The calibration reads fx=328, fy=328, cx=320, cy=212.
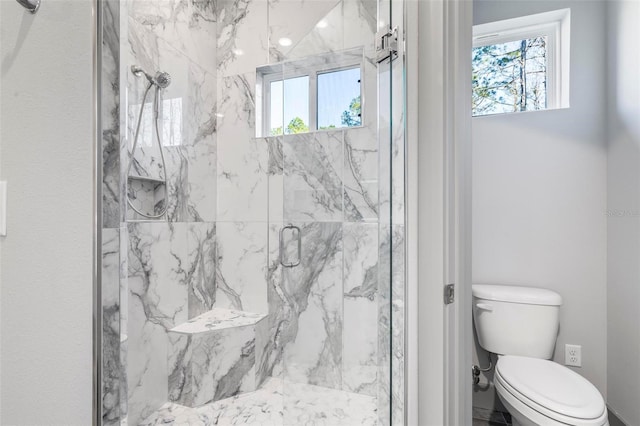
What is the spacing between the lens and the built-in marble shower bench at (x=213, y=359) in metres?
1.68

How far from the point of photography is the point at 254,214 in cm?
196

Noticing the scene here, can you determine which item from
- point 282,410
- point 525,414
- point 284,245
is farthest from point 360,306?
point 525,414

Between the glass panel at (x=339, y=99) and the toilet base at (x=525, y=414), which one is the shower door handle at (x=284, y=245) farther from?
the toilet base at (x=525, y=414)

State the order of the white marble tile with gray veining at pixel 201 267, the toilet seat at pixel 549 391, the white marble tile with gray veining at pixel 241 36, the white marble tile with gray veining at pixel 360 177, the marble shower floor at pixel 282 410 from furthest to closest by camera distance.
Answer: the white marble tile with gray veining at pixel 241 36, the white marble tile with gray veining at pixel 201 267, the marble shower floor at pixel 282 410, the white marble tile with gray veining at pixel 360 177, the toilet seat at pixel 549 391

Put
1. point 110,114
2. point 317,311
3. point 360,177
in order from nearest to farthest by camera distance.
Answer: point 110,114 → point 360,177 → point 317,311

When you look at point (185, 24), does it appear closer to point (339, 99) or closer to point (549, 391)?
point (339, 99)

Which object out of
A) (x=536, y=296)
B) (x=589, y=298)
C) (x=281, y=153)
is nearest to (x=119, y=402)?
(x=281, y=153)

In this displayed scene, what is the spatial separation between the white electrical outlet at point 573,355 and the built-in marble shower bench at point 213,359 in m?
1.61

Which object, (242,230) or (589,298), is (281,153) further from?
(589,298)

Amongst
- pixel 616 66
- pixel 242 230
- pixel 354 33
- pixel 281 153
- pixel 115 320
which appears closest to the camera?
pixel 115 320

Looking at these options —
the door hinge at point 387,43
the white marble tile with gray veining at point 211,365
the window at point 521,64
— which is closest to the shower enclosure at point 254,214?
the white marble tile with gray veining at point 211,365
